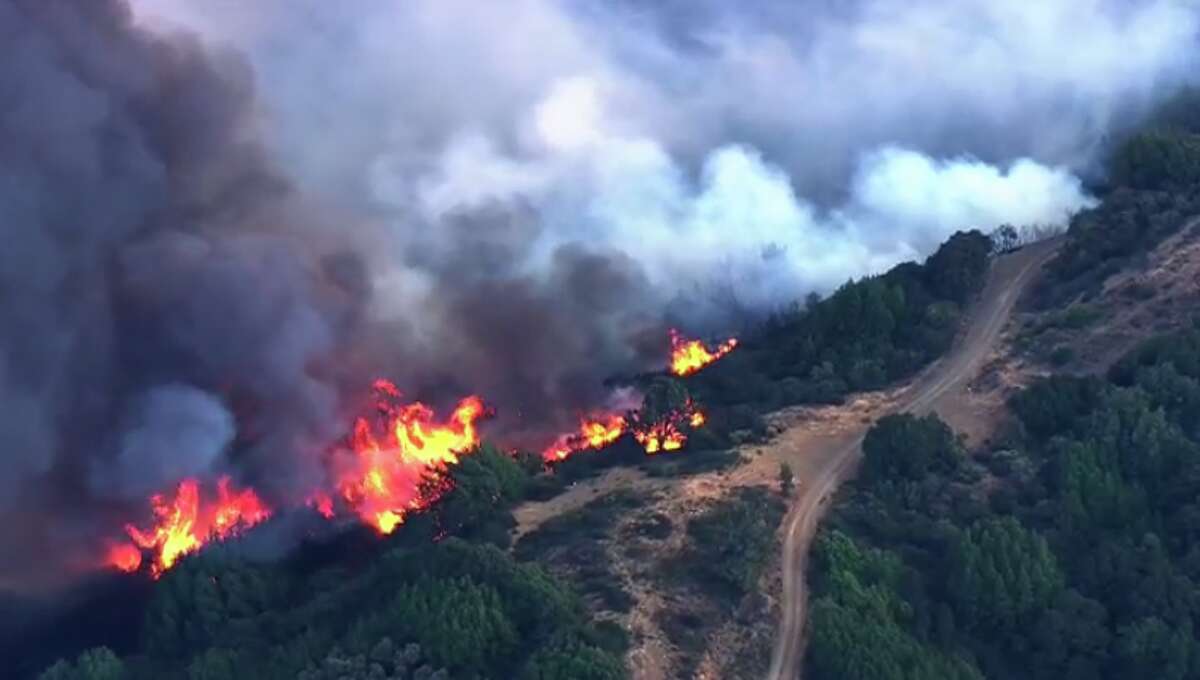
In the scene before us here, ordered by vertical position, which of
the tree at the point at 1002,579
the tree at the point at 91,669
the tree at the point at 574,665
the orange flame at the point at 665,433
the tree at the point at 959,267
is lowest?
the tree at the point at 1002,579

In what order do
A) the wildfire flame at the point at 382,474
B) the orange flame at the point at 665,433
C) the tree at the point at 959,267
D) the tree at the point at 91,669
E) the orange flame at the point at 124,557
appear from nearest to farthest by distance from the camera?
the tree at the point at 91,669
the orange flame at the point at 124,557
the wildfire flame at the point at 382,474
the orange flame at the point at 665,433
the tree at the point at 959,267

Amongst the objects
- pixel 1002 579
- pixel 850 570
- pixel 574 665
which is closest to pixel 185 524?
pixel 574 665

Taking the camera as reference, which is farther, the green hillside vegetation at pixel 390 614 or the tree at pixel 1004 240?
the tree at pixel 1004 240

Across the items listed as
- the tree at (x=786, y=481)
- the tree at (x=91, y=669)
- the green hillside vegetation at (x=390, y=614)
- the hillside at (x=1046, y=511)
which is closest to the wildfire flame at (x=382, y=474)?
the green hillside vegetation at (x=390, y=614)

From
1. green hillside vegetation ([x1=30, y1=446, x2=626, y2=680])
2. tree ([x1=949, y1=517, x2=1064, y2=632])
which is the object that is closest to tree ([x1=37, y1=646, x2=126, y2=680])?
green hillside vegetation ([x1=30, y1=446, x2=626, y2=680])

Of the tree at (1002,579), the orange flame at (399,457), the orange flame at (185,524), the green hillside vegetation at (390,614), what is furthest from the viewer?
the orange flame at (399,457)

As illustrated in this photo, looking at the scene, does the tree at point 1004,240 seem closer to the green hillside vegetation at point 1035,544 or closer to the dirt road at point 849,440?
the dirt road at point 849,440

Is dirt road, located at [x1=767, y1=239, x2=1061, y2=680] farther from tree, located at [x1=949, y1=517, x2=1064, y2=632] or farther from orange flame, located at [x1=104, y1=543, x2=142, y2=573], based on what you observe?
orange flame, located at [x1=104, y1=543, x2=142, y2=573]
